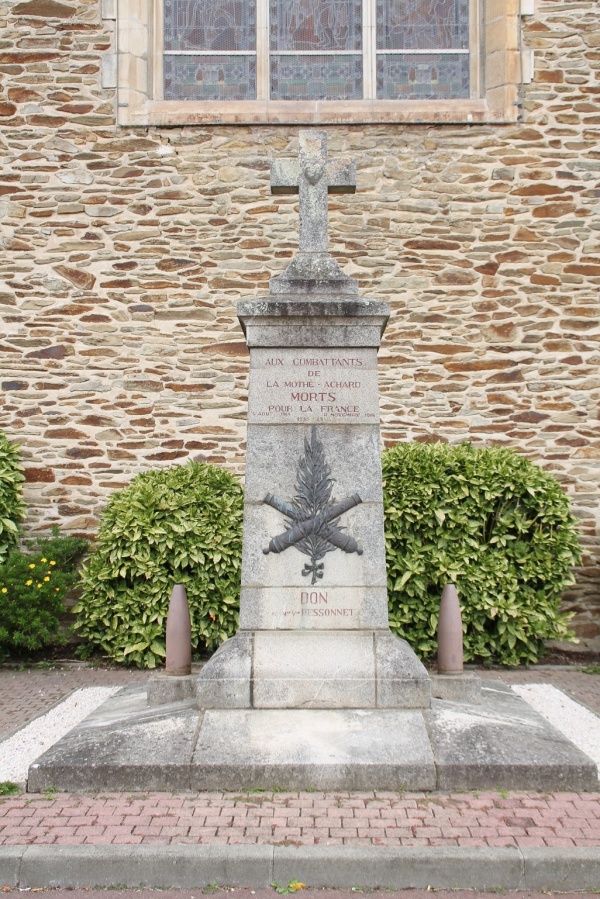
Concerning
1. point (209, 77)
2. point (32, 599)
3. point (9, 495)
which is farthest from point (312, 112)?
point (32, 599)

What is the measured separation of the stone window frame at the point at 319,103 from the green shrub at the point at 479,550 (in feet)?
13.9

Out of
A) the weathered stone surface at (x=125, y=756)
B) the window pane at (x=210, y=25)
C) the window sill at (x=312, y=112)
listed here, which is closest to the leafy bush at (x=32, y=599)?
the weathered stone surface at (x=125, y=756)

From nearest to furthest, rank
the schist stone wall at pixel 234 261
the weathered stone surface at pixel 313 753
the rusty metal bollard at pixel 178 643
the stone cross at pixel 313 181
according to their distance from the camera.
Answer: the weathered stone surface at pixel 313 753 < the stone cross at pixel 313 181 < the rusty metal bollard at pixel 178 643 < the schist stone wall at pixel 234 261

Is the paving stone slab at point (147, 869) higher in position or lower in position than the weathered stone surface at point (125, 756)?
lower

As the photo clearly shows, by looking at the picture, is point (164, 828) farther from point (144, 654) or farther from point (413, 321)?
point (413, 321)

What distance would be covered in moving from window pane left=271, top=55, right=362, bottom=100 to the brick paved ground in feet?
26.8

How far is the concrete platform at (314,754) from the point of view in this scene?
4176mm

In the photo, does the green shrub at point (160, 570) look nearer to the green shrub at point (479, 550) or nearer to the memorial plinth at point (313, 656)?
the green shrub at point (479, 550)

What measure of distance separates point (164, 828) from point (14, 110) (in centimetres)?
851

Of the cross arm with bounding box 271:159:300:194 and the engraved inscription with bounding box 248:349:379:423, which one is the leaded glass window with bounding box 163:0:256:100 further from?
the engraved inscription with bounding box 248:349:379:423

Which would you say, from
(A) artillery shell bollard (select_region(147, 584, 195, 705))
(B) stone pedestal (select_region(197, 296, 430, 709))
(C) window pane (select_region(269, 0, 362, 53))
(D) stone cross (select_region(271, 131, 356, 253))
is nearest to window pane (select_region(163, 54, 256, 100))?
(C) window pane (select_region(269, 0, 362, 53))

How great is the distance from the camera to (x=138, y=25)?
953cm

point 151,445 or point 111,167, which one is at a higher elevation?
point 111,167

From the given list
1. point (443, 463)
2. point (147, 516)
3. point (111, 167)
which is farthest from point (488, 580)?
point (111, 167)
